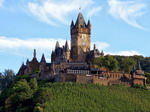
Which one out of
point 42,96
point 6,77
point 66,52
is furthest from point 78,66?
point 6,77

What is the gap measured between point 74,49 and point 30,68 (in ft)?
37.2

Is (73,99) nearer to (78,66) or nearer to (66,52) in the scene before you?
(78,66)

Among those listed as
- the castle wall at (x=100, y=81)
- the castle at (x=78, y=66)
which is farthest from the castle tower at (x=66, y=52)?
the castle wall at (x=100, y=81)

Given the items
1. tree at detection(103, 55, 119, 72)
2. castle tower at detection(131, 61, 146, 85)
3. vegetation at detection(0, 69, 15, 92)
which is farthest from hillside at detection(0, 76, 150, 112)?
vegetation at detection(0, 69, 15, 92)

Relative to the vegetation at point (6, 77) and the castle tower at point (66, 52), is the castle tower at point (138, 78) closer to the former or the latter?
the castle tower at point (66, 52)

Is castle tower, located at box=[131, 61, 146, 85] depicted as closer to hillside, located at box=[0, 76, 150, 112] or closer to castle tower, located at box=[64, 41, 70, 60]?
hillside, located at box=[0, 76, 150, 112]

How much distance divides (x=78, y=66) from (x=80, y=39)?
1061 cm

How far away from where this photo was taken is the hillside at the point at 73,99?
79062 mm

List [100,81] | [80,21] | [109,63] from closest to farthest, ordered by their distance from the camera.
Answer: [100,81] < [109,63] < [80,21]

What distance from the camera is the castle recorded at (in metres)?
90.0

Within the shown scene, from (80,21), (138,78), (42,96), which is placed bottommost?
(42,96)

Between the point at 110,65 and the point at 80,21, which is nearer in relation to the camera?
the point at 110,65

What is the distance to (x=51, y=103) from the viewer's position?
79.2 meters

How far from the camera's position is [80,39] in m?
108
